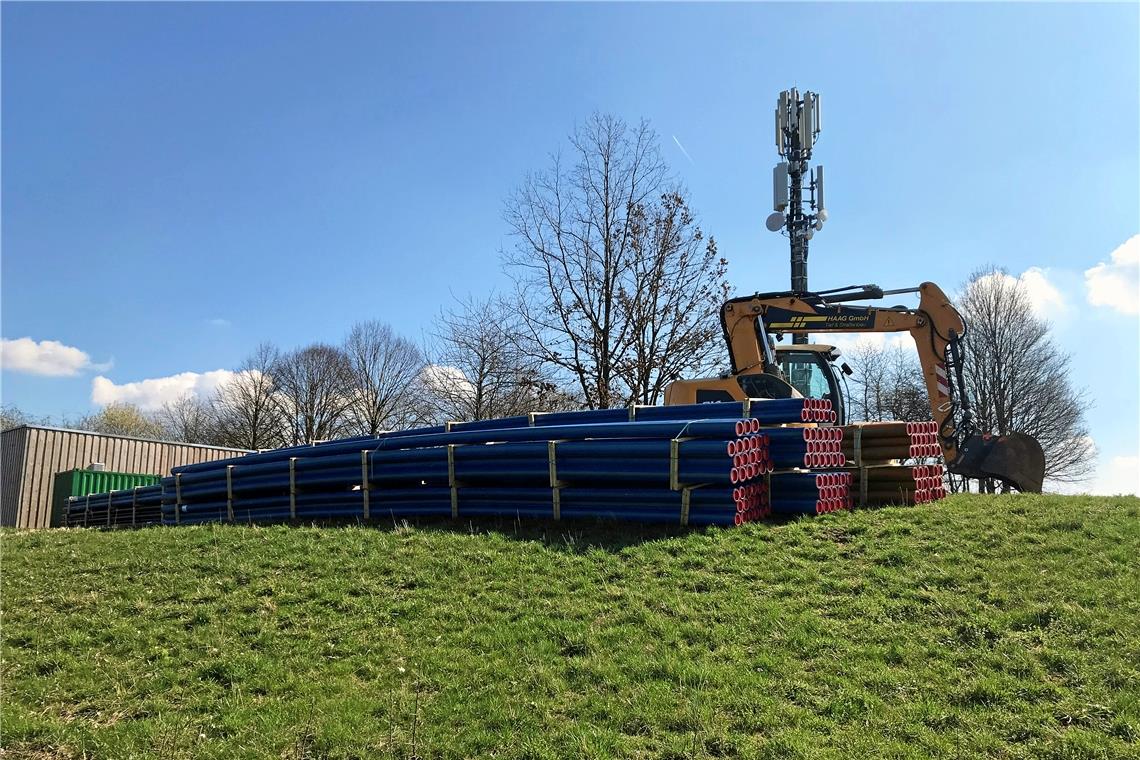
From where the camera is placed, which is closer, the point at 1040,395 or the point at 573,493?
the point at 573,493

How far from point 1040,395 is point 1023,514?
25.4 m

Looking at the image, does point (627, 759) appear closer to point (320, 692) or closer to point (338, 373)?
point (320, 692)

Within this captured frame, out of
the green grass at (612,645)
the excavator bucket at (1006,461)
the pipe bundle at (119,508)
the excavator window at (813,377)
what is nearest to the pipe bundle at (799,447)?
the green grass at (612,645)

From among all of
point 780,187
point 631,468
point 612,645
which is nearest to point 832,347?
point 631,468

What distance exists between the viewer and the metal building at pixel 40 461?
84.9 ft

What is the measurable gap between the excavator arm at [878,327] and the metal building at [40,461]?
24.4 metres

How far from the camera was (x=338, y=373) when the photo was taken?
4747cm

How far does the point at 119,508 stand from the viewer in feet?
60.7

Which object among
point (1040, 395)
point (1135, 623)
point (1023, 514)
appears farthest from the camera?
point (1040, 395)

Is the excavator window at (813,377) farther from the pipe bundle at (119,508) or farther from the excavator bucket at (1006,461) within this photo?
the pipe bundle at (119,508)

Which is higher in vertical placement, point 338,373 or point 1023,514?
point 338,373

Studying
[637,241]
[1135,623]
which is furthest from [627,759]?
[637,241]

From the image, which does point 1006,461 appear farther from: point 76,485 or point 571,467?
point 76,485

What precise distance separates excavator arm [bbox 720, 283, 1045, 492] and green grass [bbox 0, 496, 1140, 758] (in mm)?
5221
